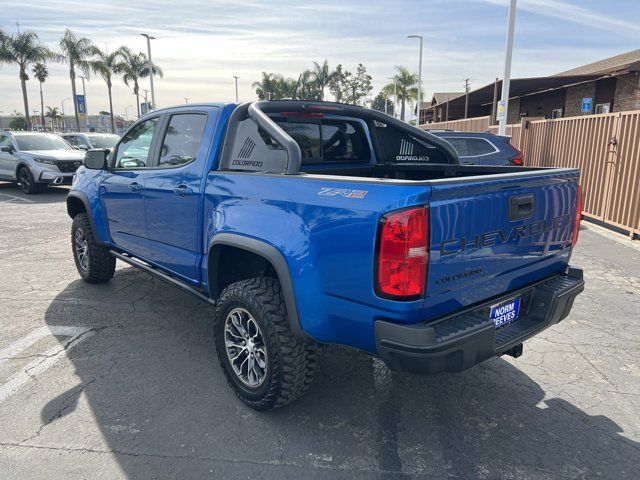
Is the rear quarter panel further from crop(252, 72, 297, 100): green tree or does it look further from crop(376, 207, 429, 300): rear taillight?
crop(252, 72, 297, 100): green tree

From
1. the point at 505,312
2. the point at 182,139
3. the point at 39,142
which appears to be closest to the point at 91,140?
the point at 39,142

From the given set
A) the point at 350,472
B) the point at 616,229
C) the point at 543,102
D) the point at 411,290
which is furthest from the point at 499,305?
the point at 543,102

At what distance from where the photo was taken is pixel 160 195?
3865 millimetres

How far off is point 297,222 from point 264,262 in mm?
735

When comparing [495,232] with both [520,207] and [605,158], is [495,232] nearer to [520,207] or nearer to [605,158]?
[520,207]

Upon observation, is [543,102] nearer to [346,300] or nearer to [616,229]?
[616,229]

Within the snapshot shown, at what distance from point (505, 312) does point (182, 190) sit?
2366 millimetres

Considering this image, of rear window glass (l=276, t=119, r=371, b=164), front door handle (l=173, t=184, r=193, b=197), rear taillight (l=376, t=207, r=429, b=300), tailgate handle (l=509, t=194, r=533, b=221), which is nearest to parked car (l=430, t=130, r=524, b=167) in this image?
rear window glass (l=276, t=119, r=371, b=164)

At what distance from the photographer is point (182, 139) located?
386cm

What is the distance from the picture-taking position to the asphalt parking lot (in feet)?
8.47

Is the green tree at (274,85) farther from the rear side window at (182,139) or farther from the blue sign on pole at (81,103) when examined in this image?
the rear side window at (182,139)

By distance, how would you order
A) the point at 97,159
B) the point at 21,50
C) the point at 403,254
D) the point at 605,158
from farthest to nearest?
1. the point at 21,50
2. the point at 605,158
3. the point at 97,159
4. the point at 403,254

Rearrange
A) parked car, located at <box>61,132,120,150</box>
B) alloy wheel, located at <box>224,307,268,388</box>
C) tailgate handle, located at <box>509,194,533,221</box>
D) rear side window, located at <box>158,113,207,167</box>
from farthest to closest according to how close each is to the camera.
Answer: parked car, located at <box>61,132,120,150</box> → rear side window, located at <box>158,113,207,167</box> → alloy wheel, located at <box>224,307,268,388</box> → tailgate handle, located at <box>509,194,533,221</box>

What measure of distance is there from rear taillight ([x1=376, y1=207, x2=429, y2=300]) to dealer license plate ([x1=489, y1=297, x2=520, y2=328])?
2.23ft
